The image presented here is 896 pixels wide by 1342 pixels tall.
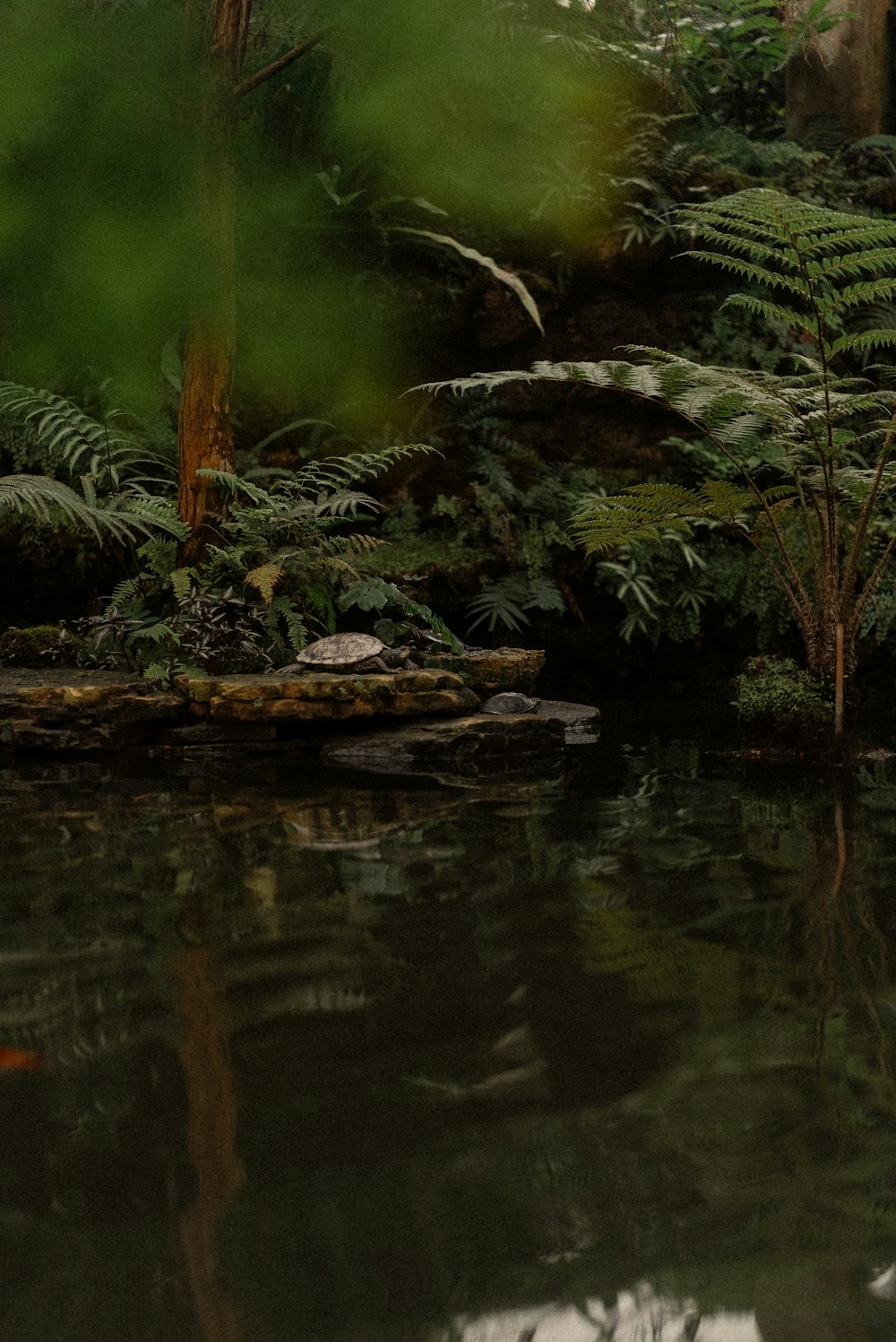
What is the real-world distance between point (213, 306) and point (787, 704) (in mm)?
4295

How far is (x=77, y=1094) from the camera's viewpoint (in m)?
1.73

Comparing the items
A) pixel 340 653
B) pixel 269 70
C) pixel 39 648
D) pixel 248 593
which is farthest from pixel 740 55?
pixel 39 648

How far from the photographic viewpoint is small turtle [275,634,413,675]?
18.1ft

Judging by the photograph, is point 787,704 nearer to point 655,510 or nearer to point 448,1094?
point 655,510

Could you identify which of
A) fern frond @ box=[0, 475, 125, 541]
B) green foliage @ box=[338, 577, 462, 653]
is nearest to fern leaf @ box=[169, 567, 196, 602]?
fern frond @ box=[0, 475, 125, 541]

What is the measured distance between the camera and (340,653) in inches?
218

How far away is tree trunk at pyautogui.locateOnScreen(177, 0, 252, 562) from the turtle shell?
4.67 feet

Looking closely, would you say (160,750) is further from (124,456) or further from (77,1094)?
(77,1094)

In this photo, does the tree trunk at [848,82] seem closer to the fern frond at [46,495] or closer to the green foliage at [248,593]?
the green foliage at [248,593]

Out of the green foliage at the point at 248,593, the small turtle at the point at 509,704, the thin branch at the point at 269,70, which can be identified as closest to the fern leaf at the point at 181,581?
the green foliage at the point at 248,593

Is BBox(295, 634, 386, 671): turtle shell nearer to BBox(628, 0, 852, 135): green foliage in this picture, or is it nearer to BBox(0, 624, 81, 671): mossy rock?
BBox(0, 624, 81, 671): mossy rock

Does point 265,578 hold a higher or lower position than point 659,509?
lower

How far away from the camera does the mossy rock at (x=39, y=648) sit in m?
6.16

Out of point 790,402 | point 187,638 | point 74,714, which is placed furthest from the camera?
point 187,638
